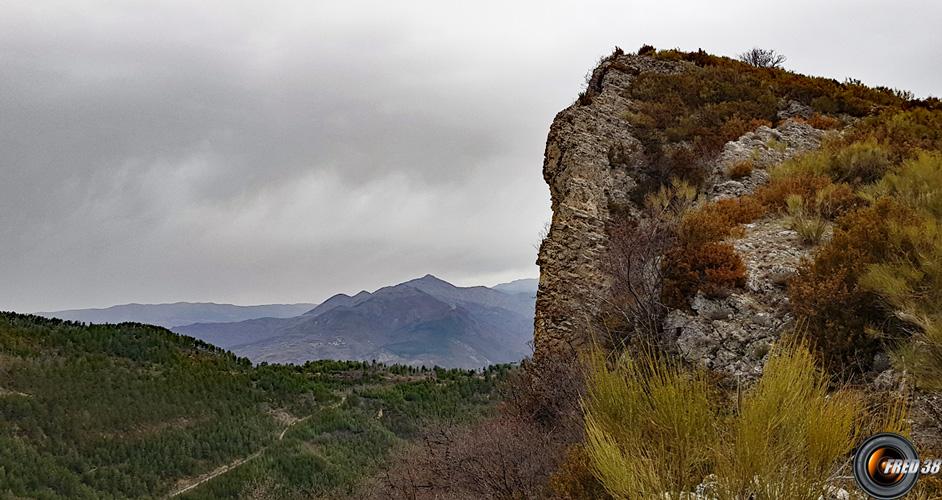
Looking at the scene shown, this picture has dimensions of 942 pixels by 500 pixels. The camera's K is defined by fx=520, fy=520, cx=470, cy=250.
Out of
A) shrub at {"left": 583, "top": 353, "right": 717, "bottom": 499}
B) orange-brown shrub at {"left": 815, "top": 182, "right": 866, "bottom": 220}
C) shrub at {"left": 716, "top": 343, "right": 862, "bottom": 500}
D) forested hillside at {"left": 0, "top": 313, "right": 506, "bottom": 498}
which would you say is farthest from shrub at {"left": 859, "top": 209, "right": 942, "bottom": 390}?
forested hillside at {"left": 0, "top": 313, "right": 506, "bottom": 498}

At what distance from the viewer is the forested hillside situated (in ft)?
111

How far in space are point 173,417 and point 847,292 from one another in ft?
155

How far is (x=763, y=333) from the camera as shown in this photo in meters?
6.87

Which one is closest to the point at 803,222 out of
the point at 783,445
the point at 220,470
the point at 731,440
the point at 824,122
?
the point at 731,440

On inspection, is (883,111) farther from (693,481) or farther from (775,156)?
(693,481)

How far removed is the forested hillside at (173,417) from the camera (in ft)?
111

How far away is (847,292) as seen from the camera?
6035 mm

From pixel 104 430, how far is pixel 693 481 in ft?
150

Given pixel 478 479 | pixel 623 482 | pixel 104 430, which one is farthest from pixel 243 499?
pixel 623 482

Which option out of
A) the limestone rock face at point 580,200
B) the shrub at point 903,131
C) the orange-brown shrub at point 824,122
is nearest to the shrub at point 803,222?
the shrub at point 903,131

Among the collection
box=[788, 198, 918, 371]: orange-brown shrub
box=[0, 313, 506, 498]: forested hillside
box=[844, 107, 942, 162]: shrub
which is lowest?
box=[0, 313, 506, 498]: forested hillside

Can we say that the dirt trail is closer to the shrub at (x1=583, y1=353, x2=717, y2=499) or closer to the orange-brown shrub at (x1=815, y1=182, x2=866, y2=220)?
the orange-brown shrub at (x1=815, y1=182, x2=866, y2=220)

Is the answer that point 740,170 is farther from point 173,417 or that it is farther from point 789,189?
point 173,417

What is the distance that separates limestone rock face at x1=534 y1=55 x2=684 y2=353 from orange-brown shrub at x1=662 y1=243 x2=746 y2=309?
6.40 ft
